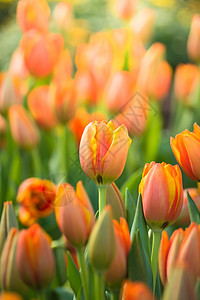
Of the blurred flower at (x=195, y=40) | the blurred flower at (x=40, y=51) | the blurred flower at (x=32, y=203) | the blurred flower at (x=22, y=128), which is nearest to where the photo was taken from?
the blurred flower at (x=32, y=203)

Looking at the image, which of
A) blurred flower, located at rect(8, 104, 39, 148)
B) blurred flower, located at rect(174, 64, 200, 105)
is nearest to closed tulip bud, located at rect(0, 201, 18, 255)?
blurred flower, located at rect(8, 104, 39, 148)

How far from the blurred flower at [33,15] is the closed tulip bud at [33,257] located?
98 centimetres

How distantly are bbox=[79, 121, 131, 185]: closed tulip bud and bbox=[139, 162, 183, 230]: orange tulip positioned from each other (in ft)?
0.13

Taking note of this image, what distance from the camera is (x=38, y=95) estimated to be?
4.19 feet

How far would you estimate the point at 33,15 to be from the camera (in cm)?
138

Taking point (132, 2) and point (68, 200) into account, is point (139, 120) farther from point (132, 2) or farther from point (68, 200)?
point (132, 2)

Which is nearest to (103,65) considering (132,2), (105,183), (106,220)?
(132,2)

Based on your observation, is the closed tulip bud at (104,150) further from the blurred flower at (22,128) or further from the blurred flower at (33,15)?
the blurred flower at (33,15)

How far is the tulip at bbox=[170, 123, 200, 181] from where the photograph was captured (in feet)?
1.94

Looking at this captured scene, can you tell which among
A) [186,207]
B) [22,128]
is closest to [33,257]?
[186,207]

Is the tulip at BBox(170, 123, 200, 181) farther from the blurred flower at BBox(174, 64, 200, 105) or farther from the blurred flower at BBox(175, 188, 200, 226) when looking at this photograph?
the blurred flower at BBox(174, 64, 200, 105)

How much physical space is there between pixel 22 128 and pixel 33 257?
734 mm

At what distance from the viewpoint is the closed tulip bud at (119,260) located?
0.53 m

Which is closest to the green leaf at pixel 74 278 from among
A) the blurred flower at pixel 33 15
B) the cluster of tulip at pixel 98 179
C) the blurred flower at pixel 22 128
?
the cluster of tulip at pixel 98 179
